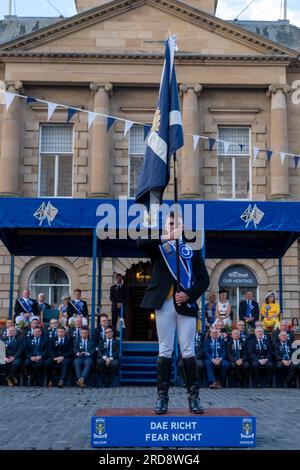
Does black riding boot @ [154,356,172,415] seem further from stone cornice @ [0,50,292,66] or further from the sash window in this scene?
stone cornice @ [0,50,292,66]

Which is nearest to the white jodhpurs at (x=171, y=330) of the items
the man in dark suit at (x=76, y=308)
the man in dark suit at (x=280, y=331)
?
the man in dark suit at (x=280, y=331)

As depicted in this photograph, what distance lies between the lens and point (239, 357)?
16.4 m

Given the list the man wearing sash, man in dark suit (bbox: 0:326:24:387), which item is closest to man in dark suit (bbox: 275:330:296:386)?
man in dark suit (bbox: 0:326:24:387)

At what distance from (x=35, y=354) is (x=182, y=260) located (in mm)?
9265

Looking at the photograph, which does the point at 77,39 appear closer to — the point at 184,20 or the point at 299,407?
the point at 184,20

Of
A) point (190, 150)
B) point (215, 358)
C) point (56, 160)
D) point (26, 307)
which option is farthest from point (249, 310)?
point (56, 160)

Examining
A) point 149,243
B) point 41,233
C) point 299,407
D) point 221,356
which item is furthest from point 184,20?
point 149,243

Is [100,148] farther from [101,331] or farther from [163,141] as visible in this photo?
[163,141]

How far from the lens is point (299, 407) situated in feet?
39.7

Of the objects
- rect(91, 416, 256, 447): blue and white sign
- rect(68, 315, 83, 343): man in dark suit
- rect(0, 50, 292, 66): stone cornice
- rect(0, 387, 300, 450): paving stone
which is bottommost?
rect(0, 387, 300, 450): paving stone

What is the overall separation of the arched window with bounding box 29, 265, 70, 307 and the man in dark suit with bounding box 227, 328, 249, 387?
520 inches

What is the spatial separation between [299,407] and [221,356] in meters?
4.43

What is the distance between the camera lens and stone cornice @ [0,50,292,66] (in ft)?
94.3

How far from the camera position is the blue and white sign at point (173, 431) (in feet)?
22.5
